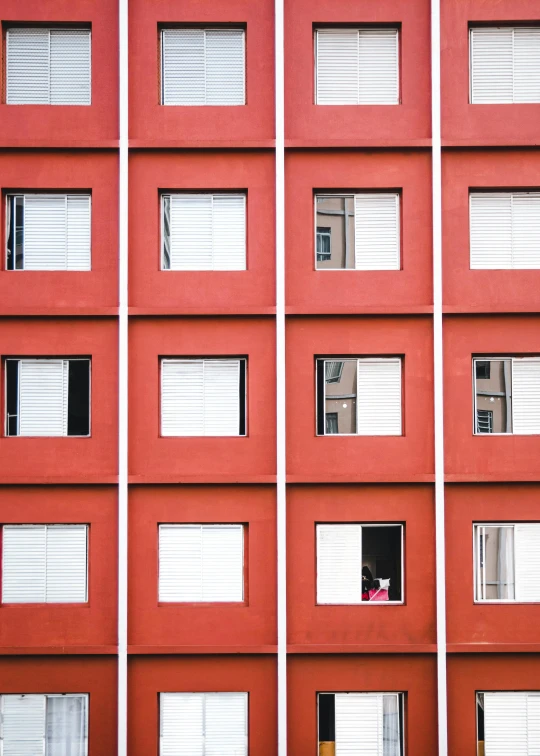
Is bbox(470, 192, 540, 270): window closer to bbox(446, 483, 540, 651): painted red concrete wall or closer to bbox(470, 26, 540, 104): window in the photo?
bbox(470, 26, 540, 104): window

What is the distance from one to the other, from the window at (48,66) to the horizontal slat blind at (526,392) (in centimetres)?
911

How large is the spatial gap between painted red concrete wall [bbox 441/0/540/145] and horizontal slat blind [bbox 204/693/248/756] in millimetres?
10499

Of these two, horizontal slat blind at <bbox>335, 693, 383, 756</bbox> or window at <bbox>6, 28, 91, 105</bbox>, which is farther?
window at <bbox>6, 28, 91, 105</bbox>

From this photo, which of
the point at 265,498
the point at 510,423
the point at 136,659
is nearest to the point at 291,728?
the point at 136,659

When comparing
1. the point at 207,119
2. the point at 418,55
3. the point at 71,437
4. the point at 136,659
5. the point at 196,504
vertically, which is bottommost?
the point at 136,659

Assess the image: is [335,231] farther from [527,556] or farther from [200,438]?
[527,556]

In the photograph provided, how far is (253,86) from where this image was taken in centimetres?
1482

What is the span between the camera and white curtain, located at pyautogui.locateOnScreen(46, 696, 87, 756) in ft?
46.8

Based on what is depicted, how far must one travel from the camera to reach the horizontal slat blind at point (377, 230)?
14875 millimetres

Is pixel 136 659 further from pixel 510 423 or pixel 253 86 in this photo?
pixel 253 86

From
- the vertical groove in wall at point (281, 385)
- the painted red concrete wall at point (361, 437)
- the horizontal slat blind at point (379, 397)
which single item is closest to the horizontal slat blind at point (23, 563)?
the vertical groove in wall at point (281, 385)

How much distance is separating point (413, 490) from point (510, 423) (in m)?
2.11

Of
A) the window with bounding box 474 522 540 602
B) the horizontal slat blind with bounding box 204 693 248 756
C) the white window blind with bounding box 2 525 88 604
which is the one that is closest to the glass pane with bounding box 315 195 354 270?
the window with bounding box 474 522 540 602

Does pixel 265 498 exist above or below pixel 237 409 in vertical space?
below
